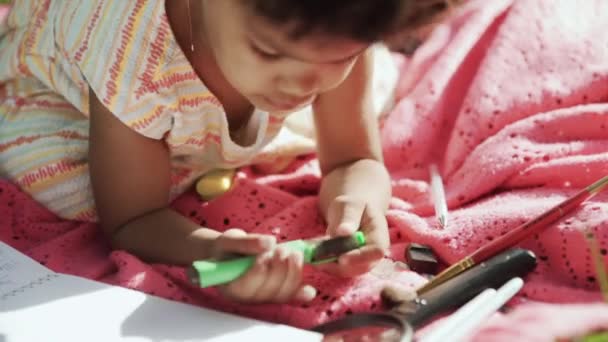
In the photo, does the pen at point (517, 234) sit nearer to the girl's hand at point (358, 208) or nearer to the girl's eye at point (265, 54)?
the girl's hand at point (358, 208)

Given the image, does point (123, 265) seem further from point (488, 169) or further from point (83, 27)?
point (488, 169)

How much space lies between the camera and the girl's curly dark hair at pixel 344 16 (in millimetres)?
568

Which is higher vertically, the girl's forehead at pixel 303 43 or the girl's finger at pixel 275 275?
the girl's forehead at pixel 303 43

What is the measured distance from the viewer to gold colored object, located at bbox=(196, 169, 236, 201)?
0.91 m

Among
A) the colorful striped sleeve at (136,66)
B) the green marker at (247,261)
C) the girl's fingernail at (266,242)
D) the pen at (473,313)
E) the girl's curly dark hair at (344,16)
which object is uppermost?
the girl's curly dark hair at (344,16)

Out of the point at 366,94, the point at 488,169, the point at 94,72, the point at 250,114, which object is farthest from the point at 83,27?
the point at 488,169

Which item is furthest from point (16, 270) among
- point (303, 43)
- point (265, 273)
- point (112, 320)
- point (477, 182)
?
point (477, 182)

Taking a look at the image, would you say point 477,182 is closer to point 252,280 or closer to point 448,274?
point 448,274

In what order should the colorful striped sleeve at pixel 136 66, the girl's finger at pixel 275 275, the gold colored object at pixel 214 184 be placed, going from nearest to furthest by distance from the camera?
the girl's finger at pixel 275 275 → the colorful striped sleeve at pixel 136 66 → the gold colored object at pixel 214 184

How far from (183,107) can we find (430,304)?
1.07ft

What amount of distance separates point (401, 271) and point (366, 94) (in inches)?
9.7

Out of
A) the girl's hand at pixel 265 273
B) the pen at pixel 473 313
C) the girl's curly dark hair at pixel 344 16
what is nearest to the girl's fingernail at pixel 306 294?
the girl's hand at pixel 265 273

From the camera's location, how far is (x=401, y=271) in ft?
2.47

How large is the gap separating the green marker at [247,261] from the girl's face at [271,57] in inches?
4.9
